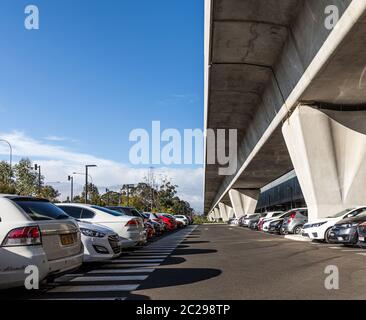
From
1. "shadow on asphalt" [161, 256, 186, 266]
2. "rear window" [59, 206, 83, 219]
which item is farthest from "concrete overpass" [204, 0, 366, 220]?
"rear window" [59, 206, 83, 219]

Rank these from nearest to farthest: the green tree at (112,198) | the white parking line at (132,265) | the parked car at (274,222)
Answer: the white parking line at (132,265) < the parked car at (274,222) < the green tree at (112,198)

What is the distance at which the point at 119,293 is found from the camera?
710cm

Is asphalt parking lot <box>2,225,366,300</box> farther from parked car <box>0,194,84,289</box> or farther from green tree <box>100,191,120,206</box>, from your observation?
green tree <box>100,191,120,206</box>

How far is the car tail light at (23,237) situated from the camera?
6340 millimetres

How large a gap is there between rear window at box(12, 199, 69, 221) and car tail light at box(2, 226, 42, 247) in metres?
0.36

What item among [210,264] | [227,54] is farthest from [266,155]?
[210,264]

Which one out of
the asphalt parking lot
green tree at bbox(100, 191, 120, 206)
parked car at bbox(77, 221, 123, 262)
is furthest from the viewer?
green tree at bbox(100, 191, 120, 206)

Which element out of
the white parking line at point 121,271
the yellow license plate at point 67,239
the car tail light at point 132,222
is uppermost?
the yellow license plate at point 67,239

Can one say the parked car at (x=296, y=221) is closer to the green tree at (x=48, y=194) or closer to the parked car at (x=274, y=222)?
the parked car at (x=274, y=222)

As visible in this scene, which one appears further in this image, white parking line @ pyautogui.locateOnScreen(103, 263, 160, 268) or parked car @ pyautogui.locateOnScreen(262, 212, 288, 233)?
parked car @ pyautogui.locateOnScreen(262, 212, 288, 233)

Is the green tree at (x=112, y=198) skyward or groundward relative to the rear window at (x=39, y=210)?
groundward

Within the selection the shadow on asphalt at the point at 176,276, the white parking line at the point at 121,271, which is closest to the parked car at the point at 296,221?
the shadow on asphalt at the point at 176,276

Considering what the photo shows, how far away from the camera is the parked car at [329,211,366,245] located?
15.0 m

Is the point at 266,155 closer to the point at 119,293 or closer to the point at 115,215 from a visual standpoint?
the point at 115,215
